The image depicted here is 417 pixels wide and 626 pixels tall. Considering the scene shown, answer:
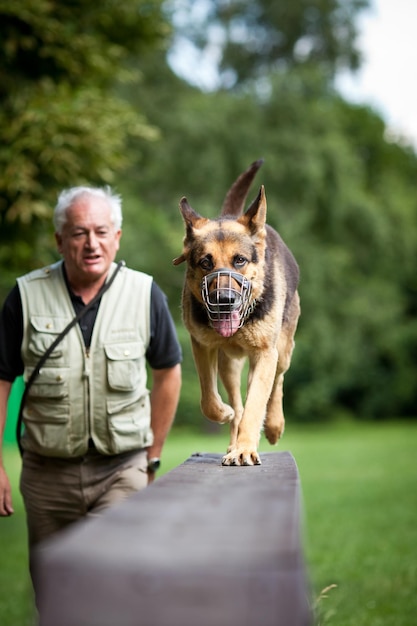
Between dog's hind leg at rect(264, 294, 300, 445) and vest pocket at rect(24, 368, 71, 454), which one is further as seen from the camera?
vest pocket at rect(24, 368, 71, 454)

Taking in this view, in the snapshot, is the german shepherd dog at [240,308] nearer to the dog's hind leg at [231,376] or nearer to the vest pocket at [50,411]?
the dog's hind leg at [231,376]

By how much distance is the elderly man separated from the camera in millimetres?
5102

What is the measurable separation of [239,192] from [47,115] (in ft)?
20.8

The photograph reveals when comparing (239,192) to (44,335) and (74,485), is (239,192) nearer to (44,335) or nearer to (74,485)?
(44,335)

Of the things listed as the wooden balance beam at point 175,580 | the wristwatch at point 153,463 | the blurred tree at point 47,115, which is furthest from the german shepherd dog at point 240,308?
the blurred tree at point 47,115

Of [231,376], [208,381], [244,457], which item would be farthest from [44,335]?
[244,457]

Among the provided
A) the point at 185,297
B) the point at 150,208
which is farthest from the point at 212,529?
the point at 150,208

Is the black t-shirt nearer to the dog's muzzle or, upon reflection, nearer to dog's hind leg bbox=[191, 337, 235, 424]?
dog's hind leg bbox=[191, 337, 235, 424]

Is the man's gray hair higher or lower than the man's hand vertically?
higher

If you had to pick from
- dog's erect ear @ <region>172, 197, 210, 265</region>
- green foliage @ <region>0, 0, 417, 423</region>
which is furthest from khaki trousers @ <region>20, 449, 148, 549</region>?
green foliage @ <region>0, 0, 417, 423</region>

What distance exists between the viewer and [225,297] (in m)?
3.10

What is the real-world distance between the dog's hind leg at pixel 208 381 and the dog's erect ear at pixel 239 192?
770 mm

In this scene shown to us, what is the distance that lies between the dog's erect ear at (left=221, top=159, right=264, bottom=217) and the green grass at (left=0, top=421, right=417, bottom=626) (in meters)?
2.56

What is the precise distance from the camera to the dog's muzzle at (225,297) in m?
3.11
